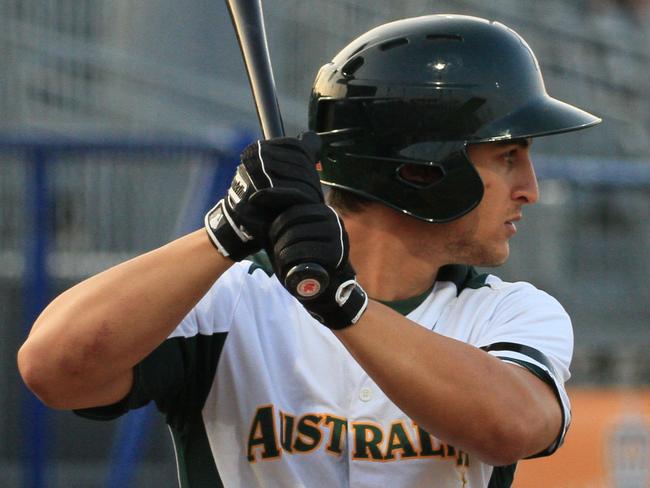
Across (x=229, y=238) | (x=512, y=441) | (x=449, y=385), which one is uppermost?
(x=229, y=238)

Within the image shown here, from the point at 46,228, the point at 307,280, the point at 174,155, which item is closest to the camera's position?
the point at 307,280

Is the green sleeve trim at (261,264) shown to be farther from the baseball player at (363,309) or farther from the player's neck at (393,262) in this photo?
the player's neck at (393,262)

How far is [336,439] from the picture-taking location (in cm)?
267

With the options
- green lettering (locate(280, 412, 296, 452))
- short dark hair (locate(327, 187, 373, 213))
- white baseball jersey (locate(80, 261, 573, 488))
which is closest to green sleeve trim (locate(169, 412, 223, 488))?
white baseball jersey (locate(80, 261, 573, 488))

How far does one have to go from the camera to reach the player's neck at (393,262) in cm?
287

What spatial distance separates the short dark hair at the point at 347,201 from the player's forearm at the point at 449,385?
0.57 m

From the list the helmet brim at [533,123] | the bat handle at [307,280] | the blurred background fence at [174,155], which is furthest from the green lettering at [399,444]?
the blurred background fence at [174,155]

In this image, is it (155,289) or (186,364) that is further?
(186,364)

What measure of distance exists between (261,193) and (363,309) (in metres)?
→ 0.28

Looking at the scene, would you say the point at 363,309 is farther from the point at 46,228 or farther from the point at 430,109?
the point at 46,228

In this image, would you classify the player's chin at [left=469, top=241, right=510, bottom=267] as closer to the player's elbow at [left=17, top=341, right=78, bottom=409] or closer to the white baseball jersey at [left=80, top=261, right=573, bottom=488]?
the white baseball jersey at [left=80, top=261, right=573, bottom=488]

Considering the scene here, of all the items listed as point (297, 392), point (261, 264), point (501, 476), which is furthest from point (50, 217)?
point (501, 476)

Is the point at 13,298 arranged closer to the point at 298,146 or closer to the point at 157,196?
the point at 157,196

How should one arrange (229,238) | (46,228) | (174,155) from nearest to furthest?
(229,238) → (46,228) → (174,155)
